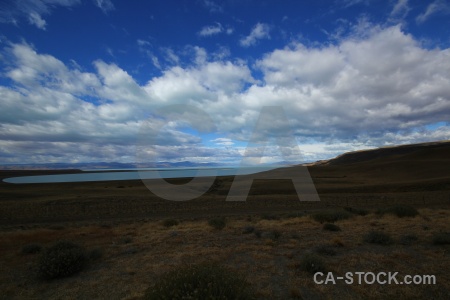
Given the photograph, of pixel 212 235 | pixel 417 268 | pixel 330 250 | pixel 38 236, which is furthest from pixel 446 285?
pixel 38 236

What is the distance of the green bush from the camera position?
5.10m

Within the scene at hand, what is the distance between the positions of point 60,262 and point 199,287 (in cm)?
673

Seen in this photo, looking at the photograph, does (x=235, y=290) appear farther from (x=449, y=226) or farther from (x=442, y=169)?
(x=442, y=169)

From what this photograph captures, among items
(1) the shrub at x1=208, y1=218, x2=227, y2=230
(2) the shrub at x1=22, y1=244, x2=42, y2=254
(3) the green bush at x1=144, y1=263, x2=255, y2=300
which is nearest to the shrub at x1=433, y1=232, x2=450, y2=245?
(3) the green bush at x1=144, y1=263, x2=255, y2=300

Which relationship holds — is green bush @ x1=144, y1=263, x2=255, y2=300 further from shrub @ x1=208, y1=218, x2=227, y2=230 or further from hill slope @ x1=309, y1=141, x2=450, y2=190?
hill slope @ x1=309, y1=141, x2=450, y2=190

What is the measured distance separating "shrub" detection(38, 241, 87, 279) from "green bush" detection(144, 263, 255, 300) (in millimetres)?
5424

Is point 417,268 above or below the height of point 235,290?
below

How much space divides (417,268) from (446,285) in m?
1.37

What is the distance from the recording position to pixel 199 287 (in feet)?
17.6

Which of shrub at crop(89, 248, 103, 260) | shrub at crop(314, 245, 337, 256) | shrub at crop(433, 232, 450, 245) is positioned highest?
shrub at crop(433, 232, 450, 245)

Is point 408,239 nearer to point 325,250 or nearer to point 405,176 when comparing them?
point 325,250

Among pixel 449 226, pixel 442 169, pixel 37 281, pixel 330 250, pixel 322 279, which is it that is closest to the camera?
pixel 322 279

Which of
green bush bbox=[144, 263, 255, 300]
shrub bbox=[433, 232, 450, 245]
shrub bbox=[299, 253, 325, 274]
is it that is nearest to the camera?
green bush bbox=[144, 263, 255, 300]

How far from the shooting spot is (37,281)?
8.95 metres
